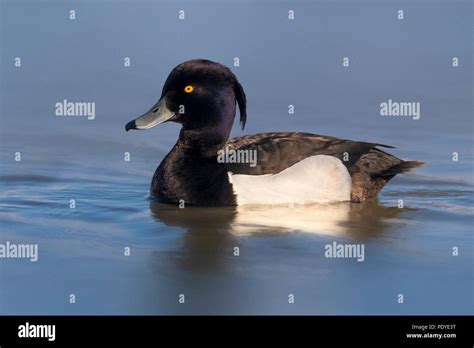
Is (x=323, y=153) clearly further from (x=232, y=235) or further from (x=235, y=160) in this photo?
(x=232, y=235)

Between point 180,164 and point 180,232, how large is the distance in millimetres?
1321

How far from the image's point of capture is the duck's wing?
32.6ft

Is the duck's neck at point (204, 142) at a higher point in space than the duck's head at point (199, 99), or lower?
lower

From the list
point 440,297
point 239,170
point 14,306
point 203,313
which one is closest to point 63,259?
point 14,306

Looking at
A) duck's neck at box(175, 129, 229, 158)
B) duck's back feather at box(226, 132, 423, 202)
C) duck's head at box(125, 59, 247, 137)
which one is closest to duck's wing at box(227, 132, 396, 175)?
duck's back feather at box(226, 132, 423, 202)

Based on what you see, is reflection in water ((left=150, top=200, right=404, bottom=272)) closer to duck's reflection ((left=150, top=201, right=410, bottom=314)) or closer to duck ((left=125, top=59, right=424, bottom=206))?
duck's reflection ((left=150, top=201, right=410, bottom=314))

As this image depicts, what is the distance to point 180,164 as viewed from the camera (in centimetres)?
1019

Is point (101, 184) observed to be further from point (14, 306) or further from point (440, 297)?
point (440, 297)

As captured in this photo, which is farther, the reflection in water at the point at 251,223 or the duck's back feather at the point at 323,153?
the duck's back feather at the point at 323,153

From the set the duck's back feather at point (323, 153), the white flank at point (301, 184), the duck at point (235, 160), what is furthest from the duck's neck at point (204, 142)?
the white flank at point (301, 184)

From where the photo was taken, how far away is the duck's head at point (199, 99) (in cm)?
1012

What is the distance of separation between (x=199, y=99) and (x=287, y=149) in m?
0.99

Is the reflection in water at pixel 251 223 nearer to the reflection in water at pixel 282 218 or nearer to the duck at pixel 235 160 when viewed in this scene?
the reflection in water at pixel 282 218

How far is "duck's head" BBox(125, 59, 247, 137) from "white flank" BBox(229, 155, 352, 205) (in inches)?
26.3
